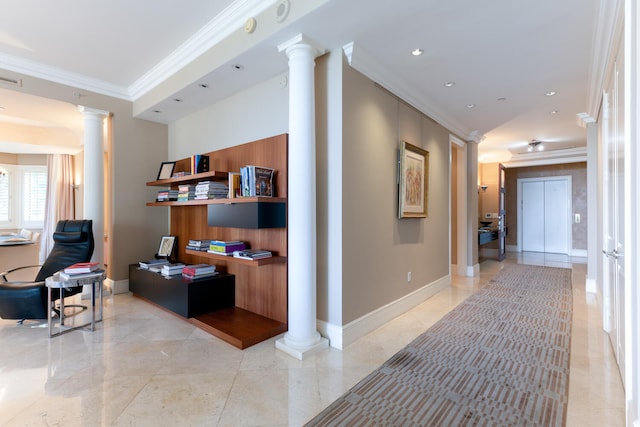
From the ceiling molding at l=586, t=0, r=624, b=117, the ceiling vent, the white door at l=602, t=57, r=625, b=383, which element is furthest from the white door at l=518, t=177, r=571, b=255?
the ceiling vent

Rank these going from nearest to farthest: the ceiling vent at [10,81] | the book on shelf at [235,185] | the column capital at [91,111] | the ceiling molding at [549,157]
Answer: the book on shelf at [235,185], the ceiling vent at [10,81], the column capital at [91,111], the ceiling molding at [549,157]

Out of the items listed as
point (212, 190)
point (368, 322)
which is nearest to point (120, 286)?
point (212, 190)

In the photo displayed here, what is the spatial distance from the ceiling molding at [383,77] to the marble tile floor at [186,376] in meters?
2.57

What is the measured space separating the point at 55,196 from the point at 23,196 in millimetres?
853

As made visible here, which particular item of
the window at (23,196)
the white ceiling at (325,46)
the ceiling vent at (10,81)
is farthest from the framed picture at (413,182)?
the window at (23,196)

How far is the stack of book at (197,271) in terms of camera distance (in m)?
3.56

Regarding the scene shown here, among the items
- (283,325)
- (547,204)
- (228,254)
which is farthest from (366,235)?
(547,204)

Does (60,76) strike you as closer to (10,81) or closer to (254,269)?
(10,81)

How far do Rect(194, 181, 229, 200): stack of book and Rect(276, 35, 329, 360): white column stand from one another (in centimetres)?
128

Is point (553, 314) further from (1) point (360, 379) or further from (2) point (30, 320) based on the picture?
(2) point (30, 320)

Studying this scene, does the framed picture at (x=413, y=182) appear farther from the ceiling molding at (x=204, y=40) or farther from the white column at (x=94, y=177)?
the white column at (x=94, y=177)

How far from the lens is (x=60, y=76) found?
4020 mm

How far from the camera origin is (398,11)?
229 cm

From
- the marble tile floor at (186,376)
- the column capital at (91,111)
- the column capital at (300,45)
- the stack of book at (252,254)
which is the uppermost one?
the column capital at (91,111)
